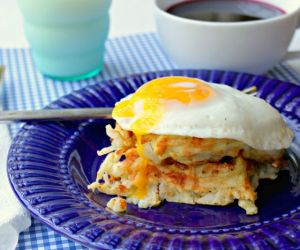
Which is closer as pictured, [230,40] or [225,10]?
[230,40]

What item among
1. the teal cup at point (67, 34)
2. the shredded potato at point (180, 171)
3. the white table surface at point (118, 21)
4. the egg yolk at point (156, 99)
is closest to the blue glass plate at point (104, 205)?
the shredded potato at point (180, 171)

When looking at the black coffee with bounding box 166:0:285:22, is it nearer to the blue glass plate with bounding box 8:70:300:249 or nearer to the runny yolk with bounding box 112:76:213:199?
the blue glass plate with bounding box 8:70:300:249

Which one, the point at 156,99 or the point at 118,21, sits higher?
the point at 156,99

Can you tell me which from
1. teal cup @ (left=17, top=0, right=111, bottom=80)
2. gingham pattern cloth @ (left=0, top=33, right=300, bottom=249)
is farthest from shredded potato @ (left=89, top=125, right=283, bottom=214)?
teal cup @ (left=17, top=0, right=111, bottom=80)

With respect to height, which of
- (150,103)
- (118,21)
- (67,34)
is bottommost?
(118,21)

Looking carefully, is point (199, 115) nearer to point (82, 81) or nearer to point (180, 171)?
point (180, 171)

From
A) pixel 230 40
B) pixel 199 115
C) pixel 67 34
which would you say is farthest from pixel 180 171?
pixel 67 34

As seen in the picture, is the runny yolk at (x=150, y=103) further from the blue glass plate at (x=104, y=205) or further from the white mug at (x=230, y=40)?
the white mug at (x=230, y=40)
